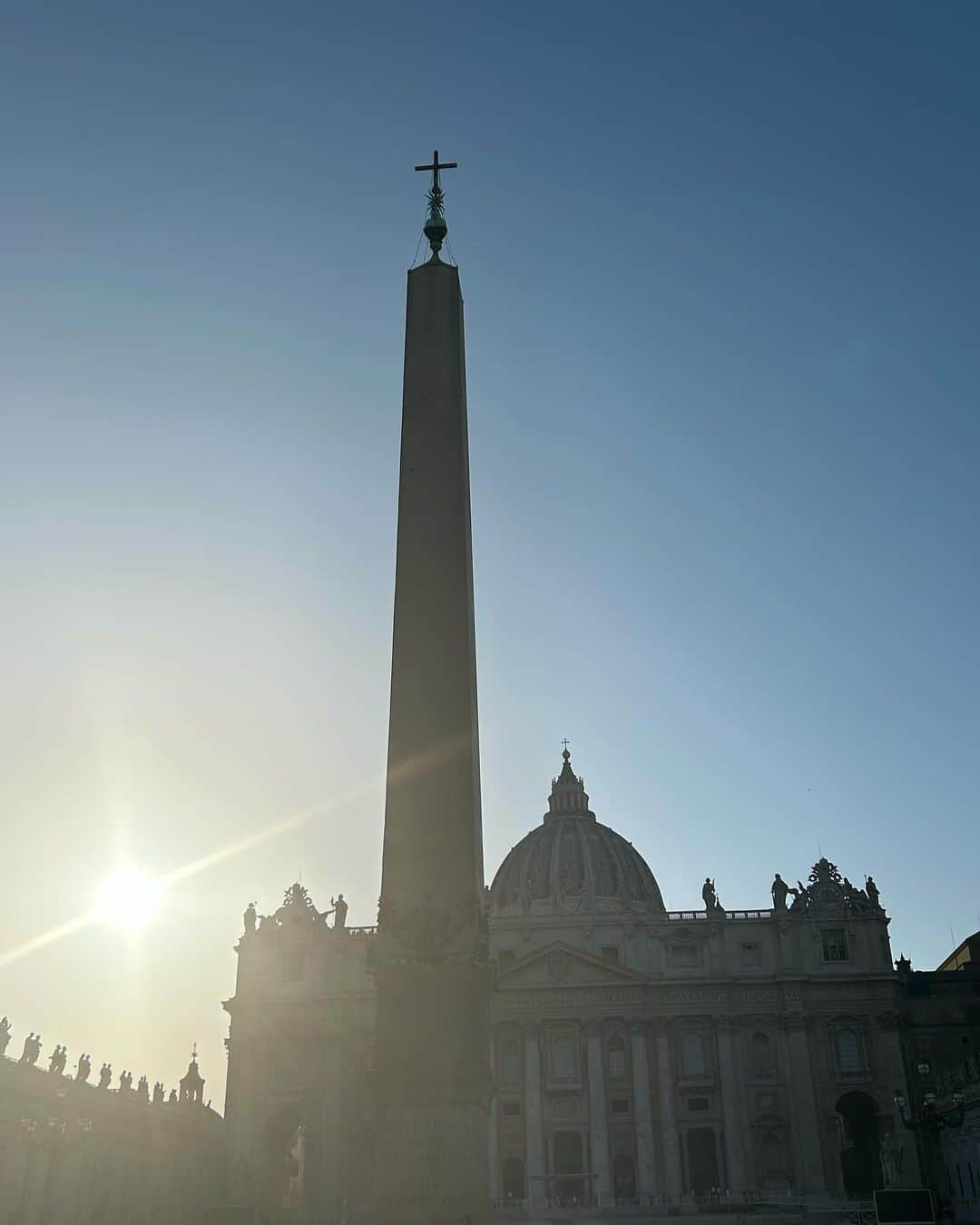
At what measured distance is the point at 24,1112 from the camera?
Result: 145ft

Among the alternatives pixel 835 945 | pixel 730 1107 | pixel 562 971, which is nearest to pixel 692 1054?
pixel 730 1107

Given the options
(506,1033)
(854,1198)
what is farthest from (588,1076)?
(854,1198)

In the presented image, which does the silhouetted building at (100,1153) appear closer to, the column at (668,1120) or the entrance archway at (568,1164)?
the entrance archway at (568,1164)

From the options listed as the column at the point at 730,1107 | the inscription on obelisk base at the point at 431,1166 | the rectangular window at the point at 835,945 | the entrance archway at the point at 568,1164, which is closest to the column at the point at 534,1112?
the entrance archway at the point at 568,1164

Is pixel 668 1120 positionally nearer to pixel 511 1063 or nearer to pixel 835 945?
pixel 511 1063

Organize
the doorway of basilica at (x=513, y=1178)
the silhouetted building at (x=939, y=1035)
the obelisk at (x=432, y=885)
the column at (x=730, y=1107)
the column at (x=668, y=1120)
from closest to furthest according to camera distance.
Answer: the obelisk at (x=432, y=885) < the silhouetted building at (x=939, y=1035) < the column at (x=668, y=1120) < the column at (x=730, y=1107) < the doorway of basilica at (x=513, y=1178)

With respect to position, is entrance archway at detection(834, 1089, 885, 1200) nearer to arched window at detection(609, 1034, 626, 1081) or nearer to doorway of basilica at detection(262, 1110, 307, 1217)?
arched window at detection(609, 1034, 626, 1081)

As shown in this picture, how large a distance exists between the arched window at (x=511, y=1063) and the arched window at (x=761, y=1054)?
43.5ft

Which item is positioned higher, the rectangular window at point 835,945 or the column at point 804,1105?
the rectangular window at point 835,945

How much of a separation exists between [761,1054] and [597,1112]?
388 inches

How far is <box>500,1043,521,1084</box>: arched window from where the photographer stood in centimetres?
7369

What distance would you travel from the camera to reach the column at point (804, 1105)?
68688 millimetres

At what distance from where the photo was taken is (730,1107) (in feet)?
233

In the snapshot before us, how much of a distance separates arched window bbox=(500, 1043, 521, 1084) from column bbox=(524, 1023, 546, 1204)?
580 millimetres
